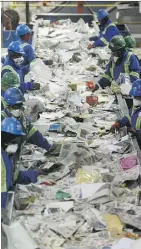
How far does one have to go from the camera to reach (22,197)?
5.34 meters

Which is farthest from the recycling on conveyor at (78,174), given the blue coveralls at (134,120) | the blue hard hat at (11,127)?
the blue hard hat at (11,127)

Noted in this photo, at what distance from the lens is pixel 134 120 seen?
6.96 meters

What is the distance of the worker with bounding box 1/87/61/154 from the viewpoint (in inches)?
241

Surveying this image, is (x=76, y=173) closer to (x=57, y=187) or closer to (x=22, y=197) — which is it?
(x=57, y=187)

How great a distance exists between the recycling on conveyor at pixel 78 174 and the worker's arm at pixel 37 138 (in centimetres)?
12

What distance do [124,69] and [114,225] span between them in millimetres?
→ 4341

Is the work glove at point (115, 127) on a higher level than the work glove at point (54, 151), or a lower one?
higher

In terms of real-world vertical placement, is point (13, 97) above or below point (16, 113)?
above

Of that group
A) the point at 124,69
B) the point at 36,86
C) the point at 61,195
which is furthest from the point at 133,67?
the point at 61,195

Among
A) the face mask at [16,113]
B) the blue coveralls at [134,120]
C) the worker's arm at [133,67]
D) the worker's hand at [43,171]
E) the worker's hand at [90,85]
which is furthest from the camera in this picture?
the worker's hand at [90,85]

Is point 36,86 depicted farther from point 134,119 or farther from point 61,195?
point 61,195

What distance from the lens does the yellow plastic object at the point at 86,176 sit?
18.9ft

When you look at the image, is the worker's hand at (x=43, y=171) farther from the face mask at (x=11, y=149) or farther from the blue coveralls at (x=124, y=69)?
the blue coveralls at (x=124, y=69)

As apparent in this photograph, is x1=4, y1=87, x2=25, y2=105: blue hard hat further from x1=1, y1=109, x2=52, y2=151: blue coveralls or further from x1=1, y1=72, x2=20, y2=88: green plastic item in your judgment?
x1=1, y1=72, x2=20, y2=88: green plastic item
